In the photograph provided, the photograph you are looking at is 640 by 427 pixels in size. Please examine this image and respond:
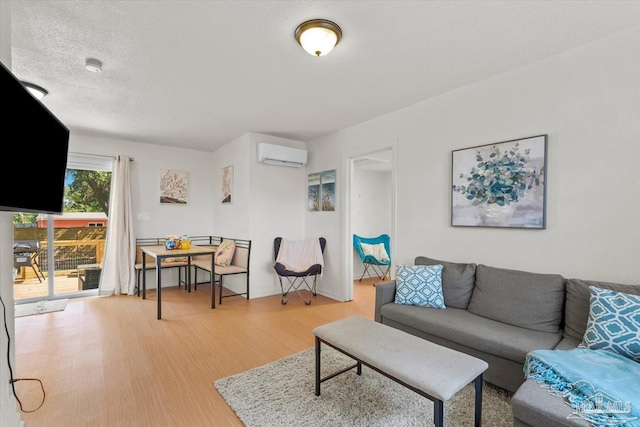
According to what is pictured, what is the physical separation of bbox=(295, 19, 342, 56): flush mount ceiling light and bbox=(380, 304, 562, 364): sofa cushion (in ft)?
7.35

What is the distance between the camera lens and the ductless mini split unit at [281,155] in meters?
4.49

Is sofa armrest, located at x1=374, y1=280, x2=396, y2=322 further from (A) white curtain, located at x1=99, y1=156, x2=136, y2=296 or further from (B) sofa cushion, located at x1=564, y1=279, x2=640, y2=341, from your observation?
(A) white curtain, located at x1=99, y1=156, x2=136, y2=296

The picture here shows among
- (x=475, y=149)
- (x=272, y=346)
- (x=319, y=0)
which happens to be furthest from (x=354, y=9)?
(x=272, y=346)

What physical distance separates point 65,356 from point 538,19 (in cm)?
459

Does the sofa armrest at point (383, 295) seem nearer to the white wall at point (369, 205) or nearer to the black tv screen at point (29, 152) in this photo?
the black tv screen at point (29, 152)

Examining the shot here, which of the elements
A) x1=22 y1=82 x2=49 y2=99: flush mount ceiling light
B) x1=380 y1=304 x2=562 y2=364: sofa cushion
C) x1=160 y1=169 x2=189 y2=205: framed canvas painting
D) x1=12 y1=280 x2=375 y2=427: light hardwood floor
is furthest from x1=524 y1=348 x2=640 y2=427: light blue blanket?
x1=160 y1=169 x2=189 y2=205: framed canvas painting

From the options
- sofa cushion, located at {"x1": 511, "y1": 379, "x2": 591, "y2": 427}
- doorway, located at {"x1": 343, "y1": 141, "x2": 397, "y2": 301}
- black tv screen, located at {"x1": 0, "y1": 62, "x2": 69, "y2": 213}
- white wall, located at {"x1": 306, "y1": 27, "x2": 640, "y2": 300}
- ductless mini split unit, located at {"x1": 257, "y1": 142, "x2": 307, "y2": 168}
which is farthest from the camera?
doorway, located at {"x1": 343, "y1": 141, "x2": 397, "y2": 301}

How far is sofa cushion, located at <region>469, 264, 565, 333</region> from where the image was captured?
84.7 inches

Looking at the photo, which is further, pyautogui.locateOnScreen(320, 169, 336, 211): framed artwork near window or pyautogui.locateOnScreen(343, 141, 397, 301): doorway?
pyautogui.locateOnScreen(343, 141, 397, 301): doorway

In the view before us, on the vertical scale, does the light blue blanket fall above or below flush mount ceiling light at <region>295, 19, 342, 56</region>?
below

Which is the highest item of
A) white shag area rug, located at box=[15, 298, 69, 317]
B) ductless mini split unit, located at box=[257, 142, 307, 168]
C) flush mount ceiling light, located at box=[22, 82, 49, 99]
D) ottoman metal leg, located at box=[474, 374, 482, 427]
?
flush mount ceiling light, located at box=[22, 82, 49, 99]

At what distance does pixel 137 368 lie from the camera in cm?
246

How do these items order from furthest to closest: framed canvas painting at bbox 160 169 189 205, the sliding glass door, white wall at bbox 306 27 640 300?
framed canvas painting at bbox 160 169 189 205
the sliding glass door
white wall at bbox 306 27 640 300

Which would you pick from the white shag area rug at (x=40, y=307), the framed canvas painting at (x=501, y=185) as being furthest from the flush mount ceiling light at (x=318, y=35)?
the white shag area rug at (x=40, y=307)
